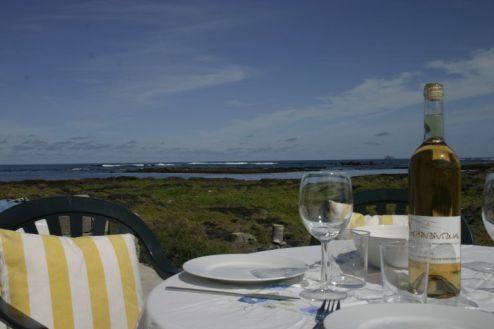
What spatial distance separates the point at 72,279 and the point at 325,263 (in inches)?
37.8

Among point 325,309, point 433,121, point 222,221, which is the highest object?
point 433,121

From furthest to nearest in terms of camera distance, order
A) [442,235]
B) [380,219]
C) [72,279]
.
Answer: [380,219]
[72,279]
[442,235]

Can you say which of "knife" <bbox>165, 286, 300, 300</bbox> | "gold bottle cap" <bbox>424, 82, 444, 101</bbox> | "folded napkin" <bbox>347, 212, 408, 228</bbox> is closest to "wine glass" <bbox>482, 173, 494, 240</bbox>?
"gold bottle cap" <bbox>424, 82, 444, 101</bbox>

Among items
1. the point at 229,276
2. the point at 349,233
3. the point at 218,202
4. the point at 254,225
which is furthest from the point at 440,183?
the point at 218,202

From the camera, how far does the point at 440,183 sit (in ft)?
3.88

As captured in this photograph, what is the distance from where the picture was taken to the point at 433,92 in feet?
3.86

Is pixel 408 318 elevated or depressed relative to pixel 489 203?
depressed

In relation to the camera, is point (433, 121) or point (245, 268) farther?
point (245, 268)

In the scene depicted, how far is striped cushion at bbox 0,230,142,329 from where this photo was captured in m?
1.73

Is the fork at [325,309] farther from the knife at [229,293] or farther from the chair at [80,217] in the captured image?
the chair at [80,217]

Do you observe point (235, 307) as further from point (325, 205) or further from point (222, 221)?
point (222, 221)

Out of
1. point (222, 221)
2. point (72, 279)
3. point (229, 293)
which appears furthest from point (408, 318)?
point (222, 221)

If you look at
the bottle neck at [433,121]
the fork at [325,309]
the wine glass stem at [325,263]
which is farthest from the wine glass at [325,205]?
the bottle neck at [433,121]

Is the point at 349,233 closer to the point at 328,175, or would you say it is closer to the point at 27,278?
the point at 328,175
